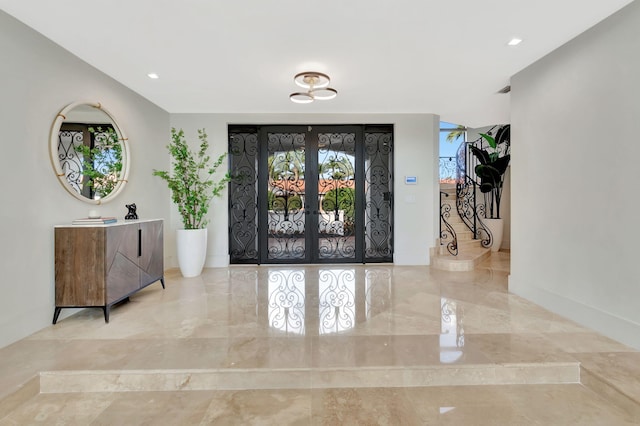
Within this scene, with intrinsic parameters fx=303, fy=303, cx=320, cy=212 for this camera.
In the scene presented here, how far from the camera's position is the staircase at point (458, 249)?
5242 millimetres

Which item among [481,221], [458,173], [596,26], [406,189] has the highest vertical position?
[596,26]

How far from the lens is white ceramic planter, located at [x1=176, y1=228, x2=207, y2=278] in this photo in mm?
4764

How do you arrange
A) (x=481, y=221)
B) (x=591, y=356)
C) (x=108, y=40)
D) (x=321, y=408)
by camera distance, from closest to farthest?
1. (x=321, y=408)
2. (x=591, y=356)
3. (x=108, y=40)
4. (x=481, y=221)

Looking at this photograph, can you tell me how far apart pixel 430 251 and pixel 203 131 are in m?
4.70

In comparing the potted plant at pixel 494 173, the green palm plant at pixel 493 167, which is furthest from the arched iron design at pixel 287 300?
the green palm plant at pixel 493 167

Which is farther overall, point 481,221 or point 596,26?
point 481,221

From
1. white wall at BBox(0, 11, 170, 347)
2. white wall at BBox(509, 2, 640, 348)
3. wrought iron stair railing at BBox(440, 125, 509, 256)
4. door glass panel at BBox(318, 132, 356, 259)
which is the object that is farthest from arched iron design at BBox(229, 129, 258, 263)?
white wall at BBox(509, 2, 640, 348)

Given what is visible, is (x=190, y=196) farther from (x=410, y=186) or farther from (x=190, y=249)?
(x=410, y=186)

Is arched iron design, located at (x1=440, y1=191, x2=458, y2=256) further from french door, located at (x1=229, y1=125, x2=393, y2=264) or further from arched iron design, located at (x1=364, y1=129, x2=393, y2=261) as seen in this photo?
french door, located at (x1=229, y1=125, x2=393, y2=264)

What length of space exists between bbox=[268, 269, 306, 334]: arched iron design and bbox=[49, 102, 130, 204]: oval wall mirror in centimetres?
242

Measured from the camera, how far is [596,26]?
2.77 metres

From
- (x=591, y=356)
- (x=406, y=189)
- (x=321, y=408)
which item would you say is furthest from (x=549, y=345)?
(x=406, y=189)

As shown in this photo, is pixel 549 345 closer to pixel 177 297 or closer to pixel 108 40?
pixel 177 297

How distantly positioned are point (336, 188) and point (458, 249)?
109 inches
